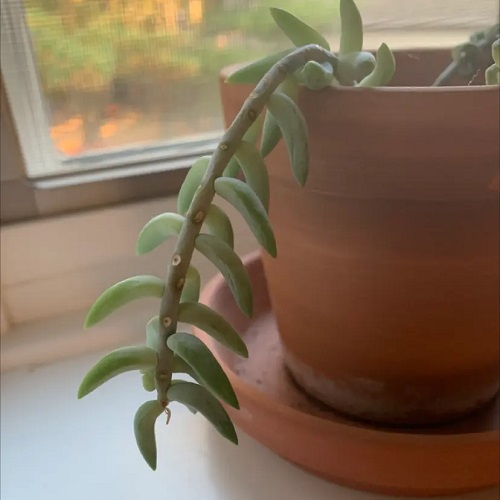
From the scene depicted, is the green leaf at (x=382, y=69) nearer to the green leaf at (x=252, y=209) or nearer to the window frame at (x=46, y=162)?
the green leaf at (x=252, y=209)

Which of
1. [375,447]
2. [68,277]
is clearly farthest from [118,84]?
[375,447]

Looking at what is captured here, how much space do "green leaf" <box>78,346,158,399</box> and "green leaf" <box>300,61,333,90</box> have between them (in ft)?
0.48

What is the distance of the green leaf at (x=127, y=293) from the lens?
1.06 feet

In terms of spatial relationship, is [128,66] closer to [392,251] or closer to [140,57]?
[140,57]

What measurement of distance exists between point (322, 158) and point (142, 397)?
0.26 meters

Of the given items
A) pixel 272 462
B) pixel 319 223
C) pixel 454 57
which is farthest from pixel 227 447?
pixel 454 57

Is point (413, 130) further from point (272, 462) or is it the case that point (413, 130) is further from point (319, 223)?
point (272, 462)

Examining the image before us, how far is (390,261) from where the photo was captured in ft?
1.21

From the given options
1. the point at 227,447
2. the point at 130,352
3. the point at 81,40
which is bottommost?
the point at 227,447

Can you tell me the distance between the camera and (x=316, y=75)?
32cm

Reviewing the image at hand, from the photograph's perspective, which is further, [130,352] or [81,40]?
[81,40]

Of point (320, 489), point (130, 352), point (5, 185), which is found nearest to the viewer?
point (130, 352)

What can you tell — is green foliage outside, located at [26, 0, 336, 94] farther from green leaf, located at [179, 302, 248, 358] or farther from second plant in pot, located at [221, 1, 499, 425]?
green leaf, located at [179, 302, 248, 358]

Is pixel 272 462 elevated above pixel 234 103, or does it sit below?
below
